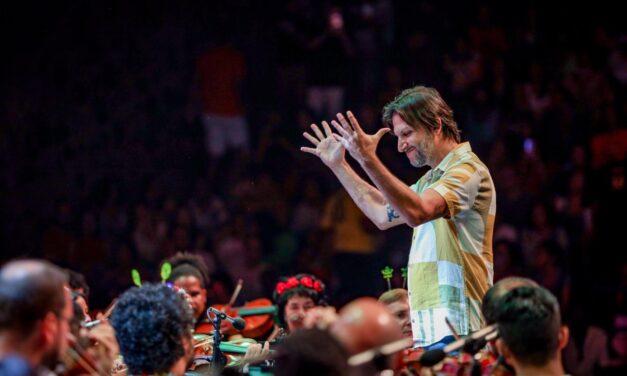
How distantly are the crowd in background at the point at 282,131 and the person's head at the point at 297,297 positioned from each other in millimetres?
1416

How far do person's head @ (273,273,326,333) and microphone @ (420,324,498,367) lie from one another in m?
2.98

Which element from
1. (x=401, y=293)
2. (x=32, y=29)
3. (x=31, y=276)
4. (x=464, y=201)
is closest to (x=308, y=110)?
(x=32, y=29)

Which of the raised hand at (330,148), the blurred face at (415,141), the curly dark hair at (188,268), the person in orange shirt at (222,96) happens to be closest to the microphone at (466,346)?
the blurred face at (415,141)

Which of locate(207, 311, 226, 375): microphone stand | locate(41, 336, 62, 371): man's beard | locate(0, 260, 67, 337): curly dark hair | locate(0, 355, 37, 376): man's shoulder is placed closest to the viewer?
locate(0, 355, 37, 376): man's shoulder

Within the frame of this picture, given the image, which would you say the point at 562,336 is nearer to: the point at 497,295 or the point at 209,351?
the point at 497,295

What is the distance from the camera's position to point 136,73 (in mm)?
Result: 10219

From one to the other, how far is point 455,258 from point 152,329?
1388 millimetres

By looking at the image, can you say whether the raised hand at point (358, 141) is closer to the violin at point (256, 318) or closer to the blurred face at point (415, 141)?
the blurred face at point (415, 141)

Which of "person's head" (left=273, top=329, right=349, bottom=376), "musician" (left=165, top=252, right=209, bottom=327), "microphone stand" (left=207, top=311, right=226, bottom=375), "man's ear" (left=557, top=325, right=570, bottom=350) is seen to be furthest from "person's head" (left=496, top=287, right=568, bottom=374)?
"musician" (left=165, top=252, right=209, bottom=327)

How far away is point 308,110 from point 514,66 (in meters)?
2.02

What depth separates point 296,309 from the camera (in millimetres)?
6406

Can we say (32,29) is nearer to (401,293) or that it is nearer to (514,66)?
(514,66)

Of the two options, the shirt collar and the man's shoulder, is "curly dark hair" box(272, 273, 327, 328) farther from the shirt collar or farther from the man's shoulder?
the man's shoulder

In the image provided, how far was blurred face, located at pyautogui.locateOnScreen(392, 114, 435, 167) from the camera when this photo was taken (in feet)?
14.5
